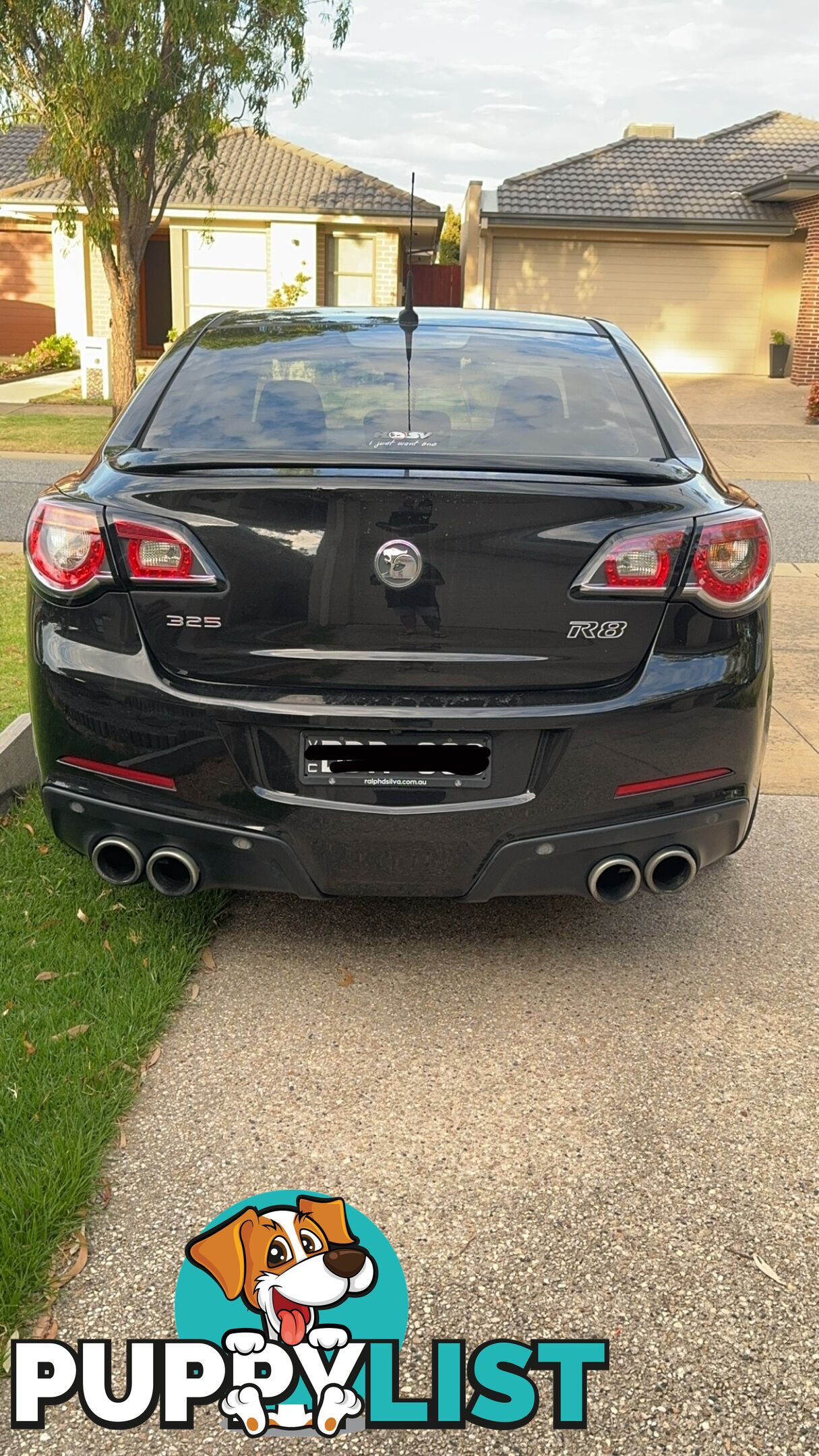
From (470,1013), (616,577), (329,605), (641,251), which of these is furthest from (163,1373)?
(641,251)

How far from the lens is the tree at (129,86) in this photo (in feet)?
53.9

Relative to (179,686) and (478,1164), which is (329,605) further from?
(478,1164)

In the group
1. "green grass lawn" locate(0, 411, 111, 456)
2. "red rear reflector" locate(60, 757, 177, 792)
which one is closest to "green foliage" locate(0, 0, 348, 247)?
"green grass lawn" locate(0, 411, 111, 456)

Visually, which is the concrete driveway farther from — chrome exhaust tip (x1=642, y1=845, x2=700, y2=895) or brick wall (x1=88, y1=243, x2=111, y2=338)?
brick wall (x1=88, y1=243, x2=111, y2=338)

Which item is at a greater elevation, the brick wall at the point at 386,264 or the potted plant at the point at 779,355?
the brick wall at the point at 386,264

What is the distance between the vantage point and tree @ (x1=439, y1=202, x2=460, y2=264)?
151 ft

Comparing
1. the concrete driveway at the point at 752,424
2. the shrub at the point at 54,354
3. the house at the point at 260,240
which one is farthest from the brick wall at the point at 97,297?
the concrete driveway at the point at 752,424

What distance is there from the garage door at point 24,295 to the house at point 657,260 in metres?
10.2

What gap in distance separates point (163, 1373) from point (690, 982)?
1.89m

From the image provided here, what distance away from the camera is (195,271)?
3002cm

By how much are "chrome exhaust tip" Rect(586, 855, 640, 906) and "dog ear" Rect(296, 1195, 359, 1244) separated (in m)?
1.02

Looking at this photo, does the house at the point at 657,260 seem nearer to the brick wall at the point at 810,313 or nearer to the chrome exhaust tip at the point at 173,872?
the brick wall at the point at 810,313

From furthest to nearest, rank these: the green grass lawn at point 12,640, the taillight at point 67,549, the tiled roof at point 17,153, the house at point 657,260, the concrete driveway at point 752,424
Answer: the tiled roof at point 17,153, the house at point 657,260, the concrete driveway at point 752,424, the green grass lawn at point 12,640, the taillight at point 67,549

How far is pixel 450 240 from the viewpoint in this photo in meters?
48.2
